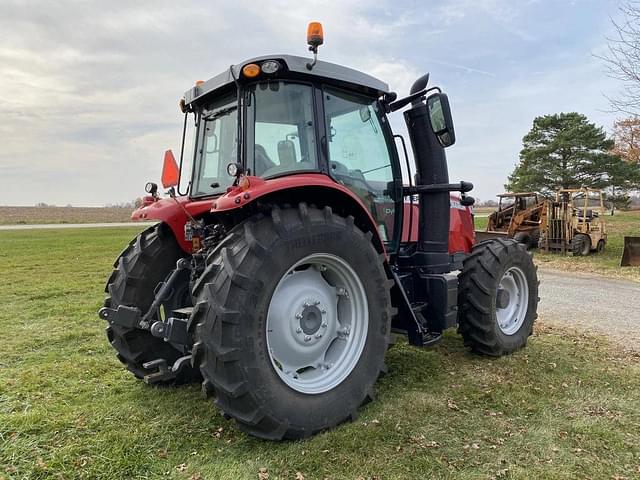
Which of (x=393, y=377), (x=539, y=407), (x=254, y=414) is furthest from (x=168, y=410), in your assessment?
(x=539, y=407)

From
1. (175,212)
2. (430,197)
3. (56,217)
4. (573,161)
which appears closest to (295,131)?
(175,212)

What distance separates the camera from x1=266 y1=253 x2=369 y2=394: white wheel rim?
3.03 meters

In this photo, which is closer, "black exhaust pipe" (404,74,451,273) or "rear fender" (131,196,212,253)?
"rear fender" (131,196,212,253)

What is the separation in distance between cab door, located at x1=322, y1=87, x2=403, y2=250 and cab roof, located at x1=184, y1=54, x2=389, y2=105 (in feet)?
0.29

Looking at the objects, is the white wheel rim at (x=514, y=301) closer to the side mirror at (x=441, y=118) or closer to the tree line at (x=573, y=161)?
the side mirror at (x=441, y=118)

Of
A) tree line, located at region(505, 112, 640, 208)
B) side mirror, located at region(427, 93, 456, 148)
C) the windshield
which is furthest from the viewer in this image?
tree line, located at region(505, 112, 640, 208)

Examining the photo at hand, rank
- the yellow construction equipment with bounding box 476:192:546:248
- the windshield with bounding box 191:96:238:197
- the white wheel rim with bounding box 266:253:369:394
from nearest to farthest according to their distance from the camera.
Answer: the white wheel rim with bounding box 266:253:369:394, the windshield with bounding box 191:96:238:197, the yellow construction equipment with bounding box 476:192:546:248

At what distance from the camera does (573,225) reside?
1433cm

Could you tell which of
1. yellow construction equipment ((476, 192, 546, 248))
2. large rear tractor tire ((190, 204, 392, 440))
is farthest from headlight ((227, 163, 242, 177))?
yellow construction equipment ((476, 192, 546, 248))

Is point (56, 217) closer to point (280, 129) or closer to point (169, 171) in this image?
point (169, 171)

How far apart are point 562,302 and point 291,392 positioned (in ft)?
20.7

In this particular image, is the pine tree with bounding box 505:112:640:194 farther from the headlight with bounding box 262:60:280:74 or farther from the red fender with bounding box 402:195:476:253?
the headlight with bounding box 262:60:280:74

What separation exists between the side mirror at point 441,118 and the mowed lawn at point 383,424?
2.00 m

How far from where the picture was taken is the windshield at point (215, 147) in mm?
3545
